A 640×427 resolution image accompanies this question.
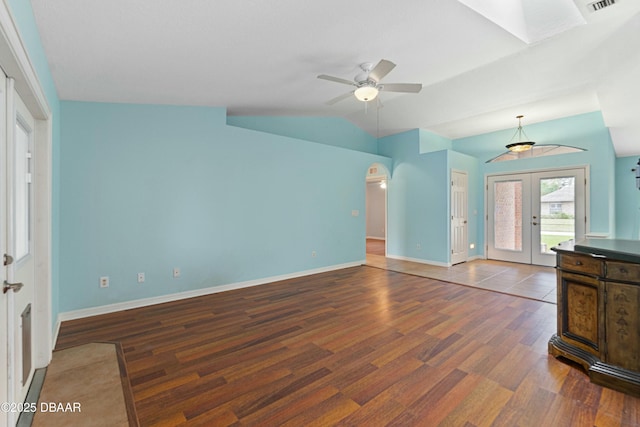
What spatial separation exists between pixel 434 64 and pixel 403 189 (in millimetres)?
3537

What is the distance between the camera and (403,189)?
22.7 ft

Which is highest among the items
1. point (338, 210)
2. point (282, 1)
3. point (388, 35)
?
point (388, 35)

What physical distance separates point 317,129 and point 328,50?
310 cm

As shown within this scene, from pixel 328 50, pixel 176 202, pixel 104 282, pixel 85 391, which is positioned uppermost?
Answer: pixel 328 50

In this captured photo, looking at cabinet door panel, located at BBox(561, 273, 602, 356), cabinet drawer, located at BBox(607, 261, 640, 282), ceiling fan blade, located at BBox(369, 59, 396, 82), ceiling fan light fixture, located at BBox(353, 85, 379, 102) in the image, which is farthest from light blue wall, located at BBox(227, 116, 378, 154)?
cabinet drawer, located at BBox(607, 261, 640, 282)

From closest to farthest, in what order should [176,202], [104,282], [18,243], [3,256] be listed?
1. [3,256]
2. [18,243]
3. [104,282]
4. [176,202]

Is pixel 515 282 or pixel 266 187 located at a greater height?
pixel 266 187

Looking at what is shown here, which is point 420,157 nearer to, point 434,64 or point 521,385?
point 434,64

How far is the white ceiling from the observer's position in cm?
225

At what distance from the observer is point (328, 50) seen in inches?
121

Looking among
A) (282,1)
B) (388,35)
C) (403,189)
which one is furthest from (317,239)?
(282,1)

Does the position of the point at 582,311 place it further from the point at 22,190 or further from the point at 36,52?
the point at 36,52

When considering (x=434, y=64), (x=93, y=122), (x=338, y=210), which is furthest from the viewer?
(x=338, y=210)

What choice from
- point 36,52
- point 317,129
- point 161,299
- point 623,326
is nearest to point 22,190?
point 36,52
